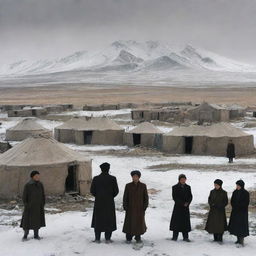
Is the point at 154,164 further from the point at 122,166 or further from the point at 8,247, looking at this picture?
the point at 8,247

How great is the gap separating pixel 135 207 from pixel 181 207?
980 millimetres

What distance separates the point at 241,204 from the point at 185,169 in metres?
11.9

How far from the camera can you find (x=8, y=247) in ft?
35.2

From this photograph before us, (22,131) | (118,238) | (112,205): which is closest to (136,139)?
(22,131)

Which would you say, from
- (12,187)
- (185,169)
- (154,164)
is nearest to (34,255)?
(12,187)

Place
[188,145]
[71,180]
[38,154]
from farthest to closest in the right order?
[188,145] → [71,180] → [38,154]

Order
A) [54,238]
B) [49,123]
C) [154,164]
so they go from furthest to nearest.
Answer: [49,123]
[154,164]
[54,238]

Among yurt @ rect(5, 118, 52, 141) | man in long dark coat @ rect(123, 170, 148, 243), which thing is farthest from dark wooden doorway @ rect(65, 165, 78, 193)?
yurt @ rect(5, 118, 52, 141)

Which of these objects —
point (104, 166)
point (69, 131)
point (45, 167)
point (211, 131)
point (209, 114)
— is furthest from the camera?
point (209, 114)

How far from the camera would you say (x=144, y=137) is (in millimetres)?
31359

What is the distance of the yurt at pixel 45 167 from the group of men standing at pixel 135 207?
17.6 feet

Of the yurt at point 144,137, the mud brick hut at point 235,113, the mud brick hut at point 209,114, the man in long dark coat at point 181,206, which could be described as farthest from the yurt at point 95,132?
the man in long dark coat at point 181,206

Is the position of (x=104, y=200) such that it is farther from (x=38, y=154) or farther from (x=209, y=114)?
(x=209, y=114)

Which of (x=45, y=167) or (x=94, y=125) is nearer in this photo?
(x=45, y=167)
